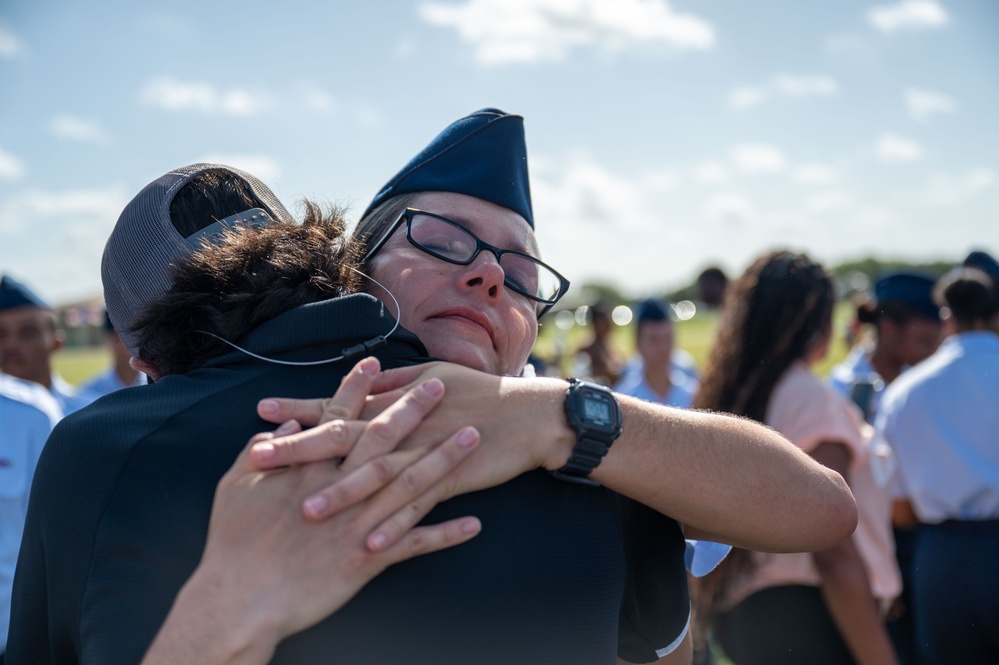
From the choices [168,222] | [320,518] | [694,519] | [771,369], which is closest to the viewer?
[320,518]

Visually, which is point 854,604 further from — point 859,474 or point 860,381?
point 860,381

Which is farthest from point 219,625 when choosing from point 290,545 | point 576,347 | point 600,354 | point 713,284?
point 576,347

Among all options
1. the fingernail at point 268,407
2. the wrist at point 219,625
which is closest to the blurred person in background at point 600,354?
the fingernail at point 268,407

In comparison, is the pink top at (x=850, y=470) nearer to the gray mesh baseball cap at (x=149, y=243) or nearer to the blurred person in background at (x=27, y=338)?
the gray mesh baseball cap at (x=149, y=243)

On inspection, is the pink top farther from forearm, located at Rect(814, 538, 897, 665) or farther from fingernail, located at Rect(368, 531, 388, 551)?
fingernail, located at Rect(368, 531, 388, 551)

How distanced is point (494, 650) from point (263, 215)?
3.75ft

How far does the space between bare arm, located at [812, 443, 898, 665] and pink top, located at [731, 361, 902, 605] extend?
0.11 metres

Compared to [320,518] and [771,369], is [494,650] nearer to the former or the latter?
[320,518]

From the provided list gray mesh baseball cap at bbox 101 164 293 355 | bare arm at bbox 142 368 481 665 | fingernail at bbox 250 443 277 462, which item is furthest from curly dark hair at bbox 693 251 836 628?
fingernail at bbox 250 443 277 462

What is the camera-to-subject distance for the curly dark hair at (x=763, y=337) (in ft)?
12.5

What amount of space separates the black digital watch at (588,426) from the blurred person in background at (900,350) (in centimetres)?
399

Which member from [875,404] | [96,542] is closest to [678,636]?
[96,542]

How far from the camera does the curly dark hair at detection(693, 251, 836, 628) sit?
12.5 ft

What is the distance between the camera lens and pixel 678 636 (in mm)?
1739
